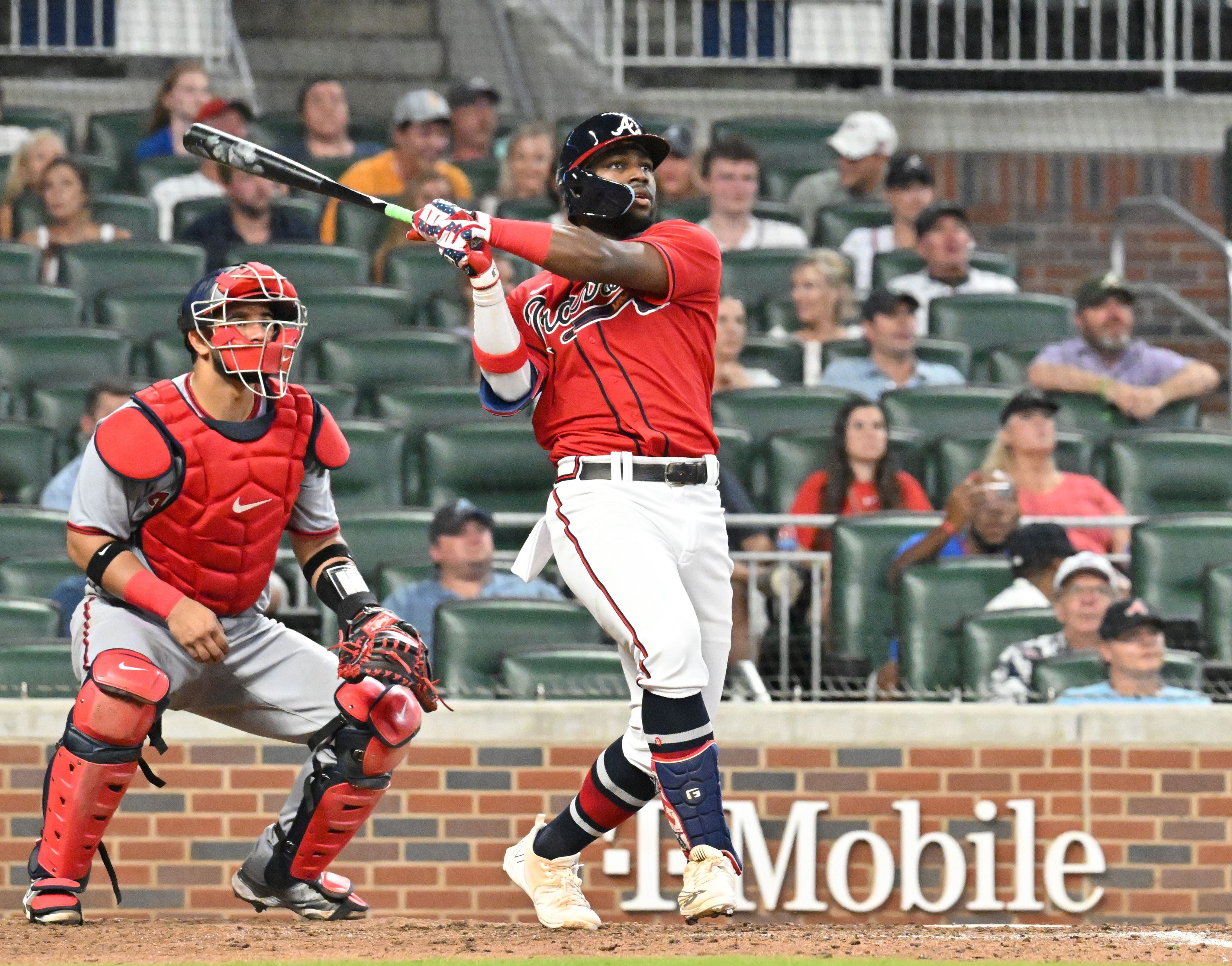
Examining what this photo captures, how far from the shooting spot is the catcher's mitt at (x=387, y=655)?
5.20 metres

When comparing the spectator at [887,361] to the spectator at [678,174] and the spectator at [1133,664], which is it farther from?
the spectator at [1133,664]

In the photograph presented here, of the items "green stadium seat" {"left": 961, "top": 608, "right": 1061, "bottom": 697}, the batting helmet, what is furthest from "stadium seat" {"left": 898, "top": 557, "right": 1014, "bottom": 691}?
the batting helmet

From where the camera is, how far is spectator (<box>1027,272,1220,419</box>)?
8.90 metres

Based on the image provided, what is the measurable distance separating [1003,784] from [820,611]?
0.92m

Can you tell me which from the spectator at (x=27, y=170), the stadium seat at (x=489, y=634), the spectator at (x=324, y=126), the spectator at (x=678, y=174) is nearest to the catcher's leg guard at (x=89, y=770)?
the stadium seat at (x=489, y=634)

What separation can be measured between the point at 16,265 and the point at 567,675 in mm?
4138

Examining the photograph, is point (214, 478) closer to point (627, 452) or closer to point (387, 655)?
point (387, 655)

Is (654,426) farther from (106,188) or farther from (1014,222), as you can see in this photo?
(1014,222)

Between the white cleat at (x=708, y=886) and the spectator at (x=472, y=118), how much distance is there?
21.1 ft

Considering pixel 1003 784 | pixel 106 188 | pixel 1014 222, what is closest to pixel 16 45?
pixel 106 188

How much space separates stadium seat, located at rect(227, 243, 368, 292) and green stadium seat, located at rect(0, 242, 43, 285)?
34.8 inches

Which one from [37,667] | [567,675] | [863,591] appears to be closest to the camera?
[37,667]

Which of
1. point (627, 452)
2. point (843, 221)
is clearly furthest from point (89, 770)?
point (843, 221)

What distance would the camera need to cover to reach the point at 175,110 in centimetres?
1066
